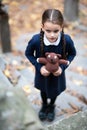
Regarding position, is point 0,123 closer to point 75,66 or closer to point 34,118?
point 34,118

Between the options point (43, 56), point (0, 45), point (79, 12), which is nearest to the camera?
point (43, 56)

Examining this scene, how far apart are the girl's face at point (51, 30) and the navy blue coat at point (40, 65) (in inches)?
7.5

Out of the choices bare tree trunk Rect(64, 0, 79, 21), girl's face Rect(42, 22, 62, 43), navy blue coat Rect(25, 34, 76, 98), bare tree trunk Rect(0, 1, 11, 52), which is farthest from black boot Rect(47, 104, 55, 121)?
bare tree trunk Rect(64, 0, 79, 21)

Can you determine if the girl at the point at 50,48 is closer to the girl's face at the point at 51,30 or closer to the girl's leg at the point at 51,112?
the girl's face at the point at 51,30

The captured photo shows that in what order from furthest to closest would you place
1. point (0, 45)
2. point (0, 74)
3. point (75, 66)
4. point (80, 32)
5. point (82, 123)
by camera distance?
point (80, 32) → point (0, 45) → point (75, 66) → point (0, 74) → point (82, 123)

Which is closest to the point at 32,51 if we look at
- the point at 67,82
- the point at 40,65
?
the point at 40,65

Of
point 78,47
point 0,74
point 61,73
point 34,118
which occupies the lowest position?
point 78,47

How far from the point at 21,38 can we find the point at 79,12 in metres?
1.64

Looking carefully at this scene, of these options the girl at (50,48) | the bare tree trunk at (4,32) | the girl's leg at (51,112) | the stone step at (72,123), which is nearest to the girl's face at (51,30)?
the girl at (50,48)

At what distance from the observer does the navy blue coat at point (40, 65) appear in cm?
322

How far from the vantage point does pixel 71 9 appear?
7.00 metres

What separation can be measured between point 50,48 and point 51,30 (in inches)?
11.0

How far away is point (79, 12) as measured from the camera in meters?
7.39

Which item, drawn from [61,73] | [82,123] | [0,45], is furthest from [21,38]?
[82,123]
